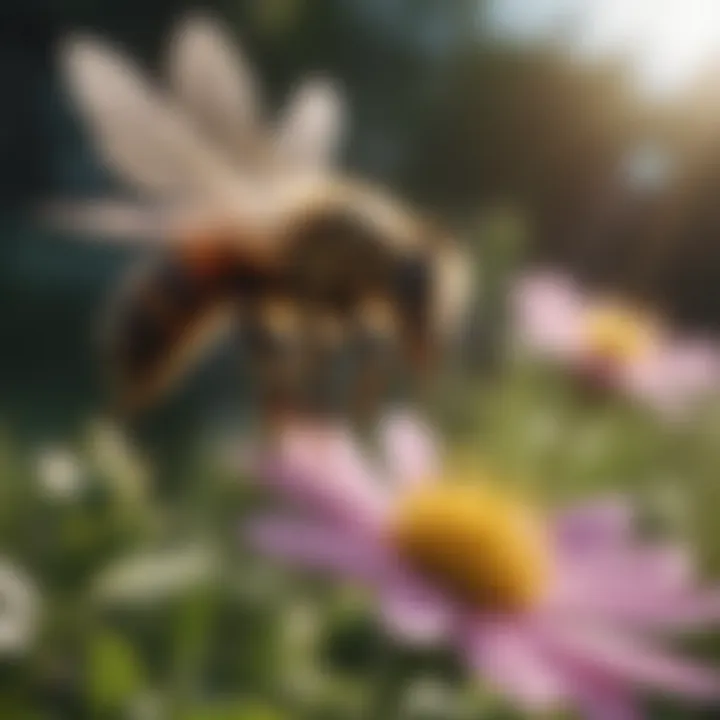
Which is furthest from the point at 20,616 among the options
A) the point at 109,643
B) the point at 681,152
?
the point at 681,152

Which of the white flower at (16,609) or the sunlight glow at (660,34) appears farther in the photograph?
the sunlight glow at (660,34)

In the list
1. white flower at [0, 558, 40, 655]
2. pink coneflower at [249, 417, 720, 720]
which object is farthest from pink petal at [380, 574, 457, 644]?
white flower at [0, 558, 40, 655]

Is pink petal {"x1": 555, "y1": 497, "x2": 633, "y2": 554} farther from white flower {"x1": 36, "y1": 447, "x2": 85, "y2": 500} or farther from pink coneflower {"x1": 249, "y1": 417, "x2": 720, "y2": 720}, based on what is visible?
white flower {"x1": 36, "y1": 447, "x2": 85, "y2": 500}

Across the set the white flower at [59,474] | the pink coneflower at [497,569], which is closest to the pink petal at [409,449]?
the pink coneflower at [497,569]

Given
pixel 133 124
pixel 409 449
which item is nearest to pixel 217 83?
pixel 133 124

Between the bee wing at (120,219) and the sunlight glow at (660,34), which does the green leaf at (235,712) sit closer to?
the bee wing at (120,219)

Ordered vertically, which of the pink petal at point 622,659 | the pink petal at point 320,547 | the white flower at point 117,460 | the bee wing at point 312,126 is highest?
the bee wing at point 312,126

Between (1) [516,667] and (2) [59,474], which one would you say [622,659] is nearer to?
(1) [516,667]
